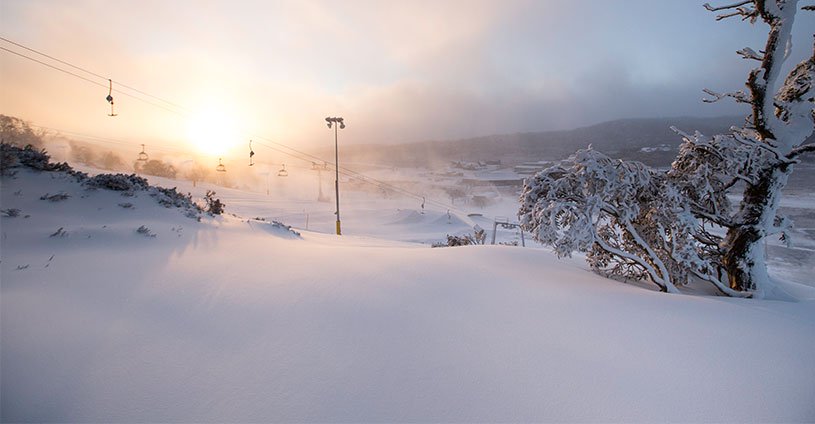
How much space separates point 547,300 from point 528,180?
2.18 m

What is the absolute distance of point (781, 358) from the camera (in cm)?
242

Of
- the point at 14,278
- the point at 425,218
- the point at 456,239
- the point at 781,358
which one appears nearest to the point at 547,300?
the point at 781,358

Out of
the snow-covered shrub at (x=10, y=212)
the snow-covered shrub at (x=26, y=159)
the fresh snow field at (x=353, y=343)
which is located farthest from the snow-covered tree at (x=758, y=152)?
the snow-covered shrub at (x=26, y=159)

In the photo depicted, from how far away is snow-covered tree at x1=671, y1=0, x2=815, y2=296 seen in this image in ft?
15.7

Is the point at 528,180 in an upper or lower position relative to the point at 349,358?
upper

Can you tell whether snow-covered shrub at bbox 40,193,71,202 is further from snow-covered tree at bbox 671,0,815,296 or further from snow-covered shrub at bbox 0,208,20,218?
snow-covered tree at bbox 671,0,815,296

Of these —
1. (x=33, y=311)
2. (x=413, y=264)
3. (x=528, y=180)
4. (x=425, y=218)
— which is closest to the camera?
(x=33, y=311)

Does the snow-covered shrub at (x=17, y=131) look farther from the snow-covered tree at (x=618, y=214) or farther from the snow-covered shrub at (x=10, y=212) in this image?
the snow-covered tree at (x=618, y=214)

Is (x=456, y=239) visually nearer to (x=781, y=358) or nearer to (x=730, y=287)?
(x=730, y=287)

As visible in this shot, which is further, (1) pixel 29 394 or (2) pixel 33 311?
(2) pixel 33 311

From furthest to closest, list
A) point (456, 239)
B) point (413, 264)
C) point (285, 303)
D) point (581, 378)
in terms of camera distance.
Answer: point (456, 239) < point (413, 264) < point (285, 303) < point (581, 378)

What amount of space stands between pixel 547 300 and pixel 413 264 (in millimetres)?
1890

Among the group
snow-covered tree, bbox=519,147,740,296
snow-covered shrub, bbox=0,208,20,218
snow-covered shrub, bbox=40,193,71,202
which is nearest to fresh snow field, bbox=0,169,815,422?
snow-covered shrub, bbox=0,208,20,218

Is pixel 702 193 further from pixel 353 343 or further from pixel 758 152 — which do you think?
pixel 353 343
